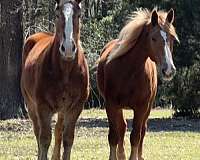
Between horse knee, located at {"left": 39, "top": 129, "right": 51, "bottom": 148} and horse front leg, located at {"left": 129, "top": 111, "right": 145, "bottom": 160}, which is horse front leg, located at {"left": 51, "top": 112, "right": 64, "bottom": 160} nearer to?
horse knee, located at {"left": 39, "top": 129, "right": 51, "bottom": 148}

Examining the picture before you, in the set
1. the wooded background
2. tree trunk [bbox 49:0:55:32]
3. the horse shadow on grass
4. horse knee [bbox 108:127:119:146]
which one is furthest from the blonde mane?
tree trunk [bbox 49:0:55:32]

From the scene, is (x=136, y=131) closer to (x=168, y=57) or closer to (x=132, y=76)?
(x=132, y=76)

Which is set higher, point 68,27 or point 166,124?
point 68,27

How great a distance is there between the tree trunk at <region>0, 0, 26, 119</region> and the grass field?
860 mm

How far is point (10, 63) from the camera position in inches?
793

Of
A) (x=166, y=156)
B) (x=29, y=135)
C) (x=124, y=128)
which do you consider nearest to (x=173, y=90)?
(x=29, y=135)

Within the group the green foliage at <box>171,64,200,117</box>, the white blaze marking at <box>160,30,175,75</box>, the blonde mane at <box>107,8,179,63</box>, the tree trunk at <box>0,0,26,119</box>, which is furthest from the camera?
the green foliage at <box>171,64,200,117</box>

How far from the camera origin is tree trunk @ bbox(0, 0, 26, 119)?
1981 cm

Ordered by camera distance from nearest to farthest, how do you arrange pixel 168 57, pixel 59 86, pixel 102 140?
pixel 168 57 < pixel 59 86 < pixel 102 140

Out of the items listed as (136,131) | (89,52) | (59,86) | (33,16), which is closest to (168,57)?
(136,131)

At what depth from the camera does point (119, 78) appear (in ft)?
31.4

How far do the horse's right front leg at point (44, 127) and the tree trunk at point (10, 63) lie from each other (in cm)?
1117

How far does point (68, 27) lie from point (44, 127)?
1.68 metres

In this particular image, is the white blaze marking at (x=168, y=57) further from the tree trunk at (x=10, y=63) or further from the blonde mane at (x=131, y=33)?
the tree trunk at (x=10, y=63)
